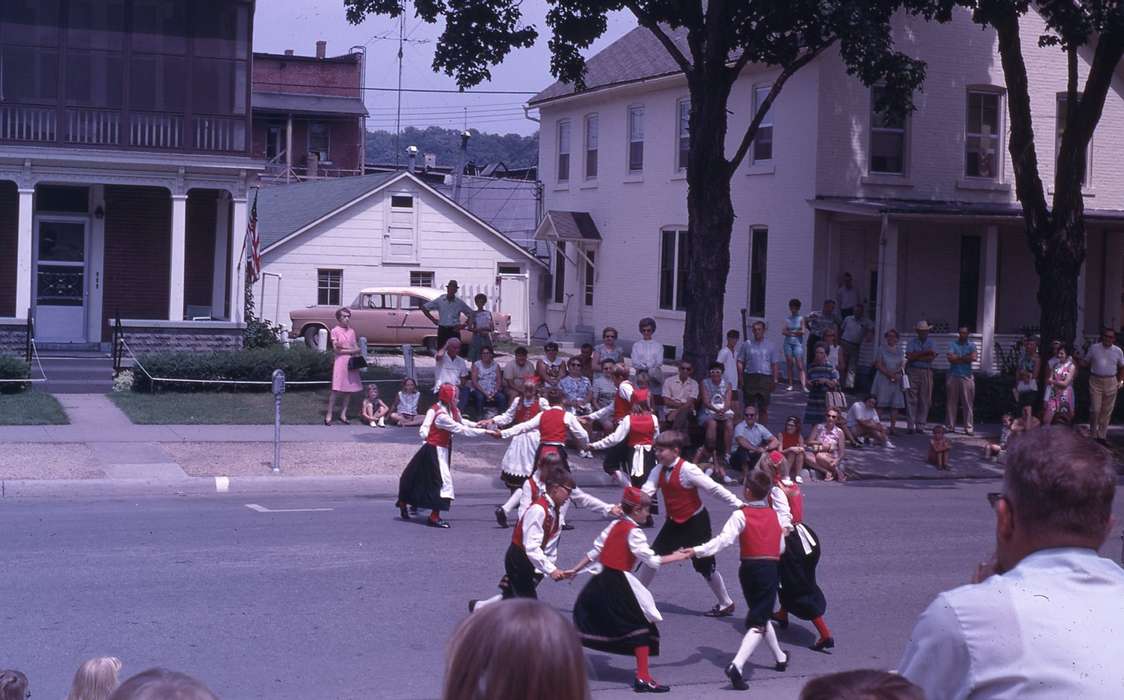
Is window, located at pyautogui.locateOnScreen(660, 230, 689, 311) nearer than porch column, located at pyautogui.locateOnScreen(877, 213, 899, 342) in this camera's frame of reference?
No

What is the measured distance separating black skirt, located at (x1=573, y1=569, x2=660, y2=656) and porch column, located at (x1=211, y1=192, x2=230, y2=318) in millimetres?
21926

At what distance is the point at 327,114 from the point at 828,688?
59.5m

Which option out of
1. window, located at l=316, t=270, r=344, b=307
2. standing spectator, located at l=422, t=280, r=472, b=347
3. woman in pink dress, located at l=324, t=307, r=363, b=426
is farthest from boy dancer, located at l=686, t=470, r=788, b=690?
window, located at l=316, t=270, r=344, b=307

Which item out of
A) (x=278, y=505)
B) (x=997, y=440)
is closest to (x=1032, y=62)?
(x=997, y=440)

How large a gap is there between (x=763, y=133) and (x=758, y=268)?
302 centimetres

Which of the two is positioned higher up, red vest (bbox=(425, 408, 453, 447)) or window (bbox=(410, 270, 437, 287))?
window (bbox=(410, 270, 437, 287))

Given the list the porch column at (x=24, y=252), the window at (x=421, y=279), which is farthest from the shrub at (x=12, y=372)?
the window at (x=421, y=279)

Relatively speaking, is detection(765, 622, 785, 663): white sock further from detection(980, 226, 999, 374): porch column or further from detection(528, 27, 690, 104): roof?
detection(528, 27, 690, 104): roof

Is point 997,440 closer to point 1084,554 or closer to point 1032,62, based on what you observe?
point 1032,62

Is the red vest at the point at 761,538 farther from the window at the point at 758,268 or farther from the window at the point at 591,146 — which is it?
the window at the point at 591,146

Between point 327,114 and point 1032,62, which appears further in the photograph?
Result: point 327,114

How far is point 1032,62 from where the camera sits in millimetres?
29812

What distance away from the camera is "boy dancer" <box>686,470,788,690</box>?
28.9 feet

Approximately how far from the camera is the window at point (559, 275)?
129 ft
